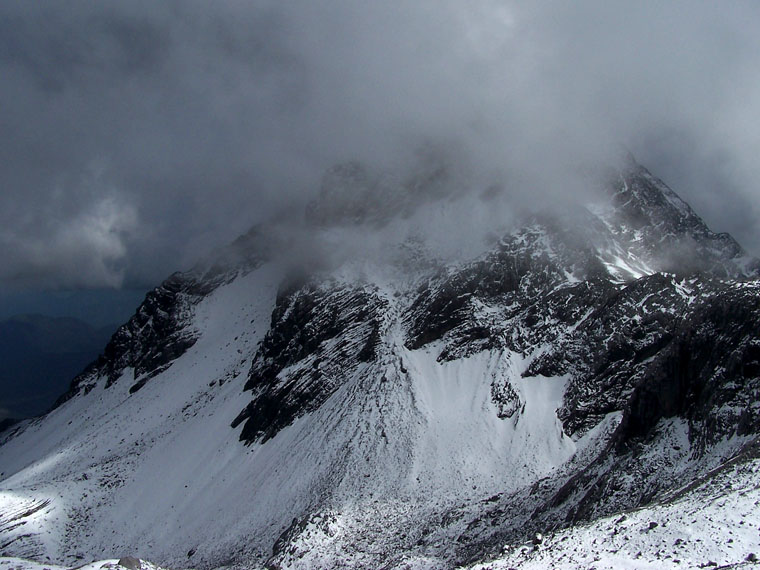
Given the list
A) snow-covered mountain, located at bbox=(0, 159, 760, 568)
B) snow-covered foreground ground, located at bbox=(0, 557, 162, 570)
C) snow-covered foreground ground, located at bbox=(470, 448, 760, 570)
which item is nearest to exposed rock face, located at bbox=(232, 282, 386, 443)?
snow-covered mountain, located at bbox=(0, 159, 760, 568)

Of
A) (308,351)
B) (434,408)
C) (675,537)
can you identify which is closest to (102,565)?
(675,537)

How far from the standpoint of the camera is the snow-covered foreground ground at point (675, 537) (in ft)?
94.4

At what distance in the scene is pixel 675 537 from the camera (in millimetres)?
30703

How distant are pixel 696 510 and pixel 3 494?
4371 inches

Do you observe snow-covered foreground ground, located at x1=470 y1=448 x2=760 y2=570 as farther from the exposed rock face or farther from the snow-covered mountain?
the exposed rock face

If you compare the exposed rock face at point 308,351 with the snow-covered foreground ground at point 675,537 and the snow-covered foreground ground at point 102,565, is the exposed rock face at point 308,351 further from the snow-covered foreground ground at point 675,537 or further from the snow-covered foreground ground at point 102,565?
the snow-covered foreground ground at point 675,537

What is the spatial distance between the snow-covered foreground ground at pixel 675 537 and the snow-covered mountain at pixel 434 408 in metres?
0.20

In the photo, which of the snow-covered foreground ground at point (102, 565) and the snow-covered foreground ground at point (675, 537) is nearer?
the snow-covered foreground ground at point (675, 537)

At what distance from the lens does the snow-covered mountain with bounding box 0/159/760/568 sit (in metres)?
49.5

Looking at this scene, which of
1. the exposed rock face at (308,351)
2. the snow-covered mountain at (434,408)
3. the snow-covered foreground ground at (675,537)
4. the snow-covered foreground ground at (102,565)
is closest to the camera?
the snow-covered foreground ground at (675,537)

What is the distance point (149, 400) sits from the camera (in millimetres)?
132125

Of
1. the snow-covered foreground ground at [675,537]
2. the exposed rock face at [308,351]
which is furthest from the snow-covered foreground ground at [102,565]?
the exposed rock face at [308,351]

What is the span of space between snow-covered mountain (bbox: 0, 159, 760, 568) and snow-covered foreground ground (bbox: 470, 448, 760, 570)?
196mm

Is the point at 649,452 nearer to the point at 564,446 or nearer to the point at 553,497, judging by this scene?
the point at 553,497
